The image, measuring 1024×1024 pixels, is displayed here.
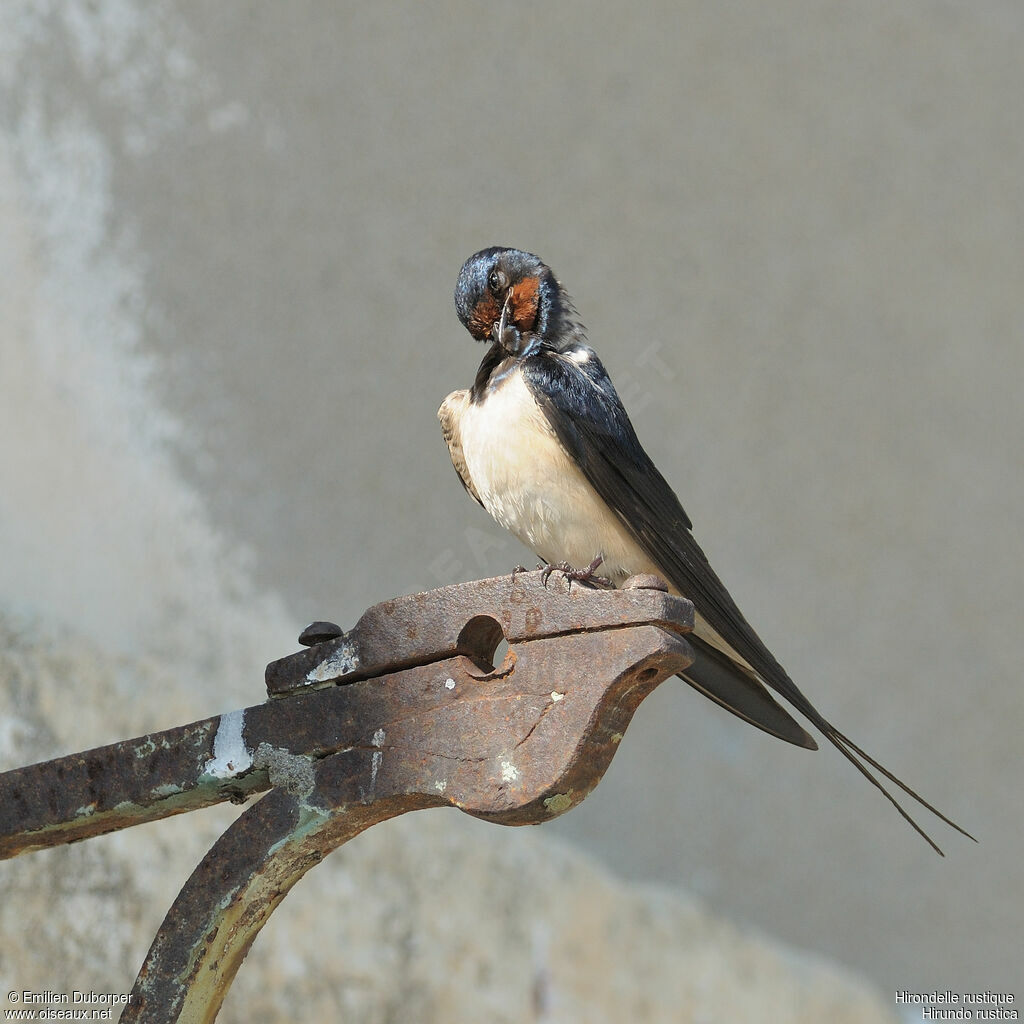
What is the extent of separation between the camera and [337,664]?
991 millimetres

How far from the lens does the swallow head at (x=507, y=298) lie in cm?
156

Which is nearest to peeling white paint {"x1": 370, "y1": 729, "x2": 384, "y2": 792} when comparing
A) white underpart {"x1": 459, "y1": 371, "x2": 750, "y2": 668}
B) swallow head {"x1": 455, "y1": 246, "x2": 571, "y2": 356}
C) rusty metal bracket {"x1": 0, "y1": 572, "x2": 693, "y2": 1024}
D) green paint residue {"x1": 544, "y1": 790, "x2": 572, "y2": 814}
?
rusty metal bracket {"x1": 0, "y1": 572, "x2": 693, "y2": 1024}

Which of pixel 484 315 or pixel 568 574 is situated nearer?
pixel 568 574

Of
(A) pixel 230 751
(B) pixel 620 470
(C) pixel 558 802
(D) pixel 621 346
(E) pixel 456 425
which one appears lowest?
(C) pixel 558 802

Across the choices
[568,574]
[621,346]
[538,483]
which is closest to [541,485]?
[538,483]

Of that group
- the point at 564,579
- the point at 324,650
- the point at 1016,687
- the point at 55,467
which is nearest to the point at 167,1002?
the point at 324,650

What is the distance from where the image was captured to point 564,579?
0.92m

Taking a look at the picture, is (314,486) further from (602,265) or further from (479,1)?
(479,1)

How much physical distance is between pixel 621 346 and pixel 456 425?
1449 millimetres

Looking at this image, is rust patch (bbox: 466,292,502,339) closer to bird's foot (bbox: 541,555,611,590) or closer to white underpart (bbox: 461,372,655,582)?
white underpart (bbox: 461,372,655,582)

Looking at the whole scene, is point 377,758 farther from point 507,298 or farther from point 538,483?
point 507,298

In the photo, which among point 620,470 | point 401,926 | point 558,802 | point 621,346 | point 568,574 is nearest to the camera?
point 558,802

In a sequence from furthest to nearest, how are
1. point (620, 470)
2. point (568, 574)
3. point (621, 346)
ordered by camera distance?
point (621, 346), point (620, 470), point (568, 574)

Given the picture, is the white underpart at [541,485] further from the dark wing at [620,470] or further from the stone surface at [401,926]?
the stone surface at [401,926]
